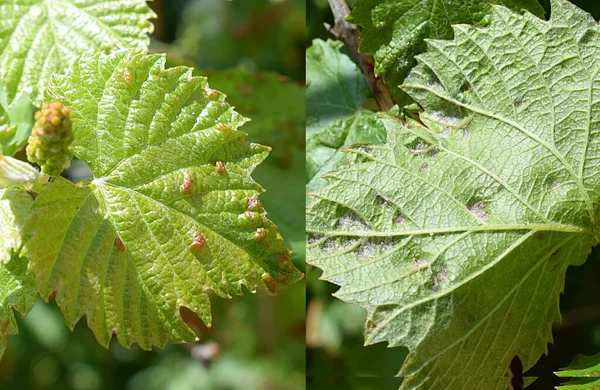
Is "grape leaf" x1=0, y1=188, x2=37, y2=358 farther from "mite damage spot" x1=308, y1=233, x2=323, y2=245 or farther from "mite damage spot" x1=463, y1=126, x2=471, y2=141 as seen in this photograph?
"mite damage spot" x1=463, y1=126, x2=471, y2=141

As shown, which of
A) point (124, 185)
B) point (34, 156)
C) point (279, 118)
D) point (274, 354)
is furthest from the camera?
point (274, 354)

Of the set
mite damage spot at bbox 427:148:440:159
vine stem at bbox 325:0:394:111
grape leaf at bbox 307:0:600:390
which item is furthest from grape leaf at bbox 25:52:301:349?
vine stem at bbox 325:0:394:111

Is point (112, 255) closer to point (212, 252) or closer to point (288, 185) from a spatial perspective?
point (212, 252)

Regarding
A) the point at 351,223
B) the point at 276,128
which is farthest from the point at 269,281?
the point at 276,128

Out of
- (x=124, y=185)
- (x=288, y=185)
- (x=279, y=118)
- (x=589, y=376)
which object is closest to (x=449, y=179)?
(x=589, y=376)

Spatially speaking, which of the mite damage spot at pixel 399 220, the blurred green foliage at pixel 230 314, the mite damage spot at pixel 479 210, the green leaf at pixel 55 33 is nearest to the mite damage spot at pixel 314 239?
the mite damage spot at pixel 399 220
